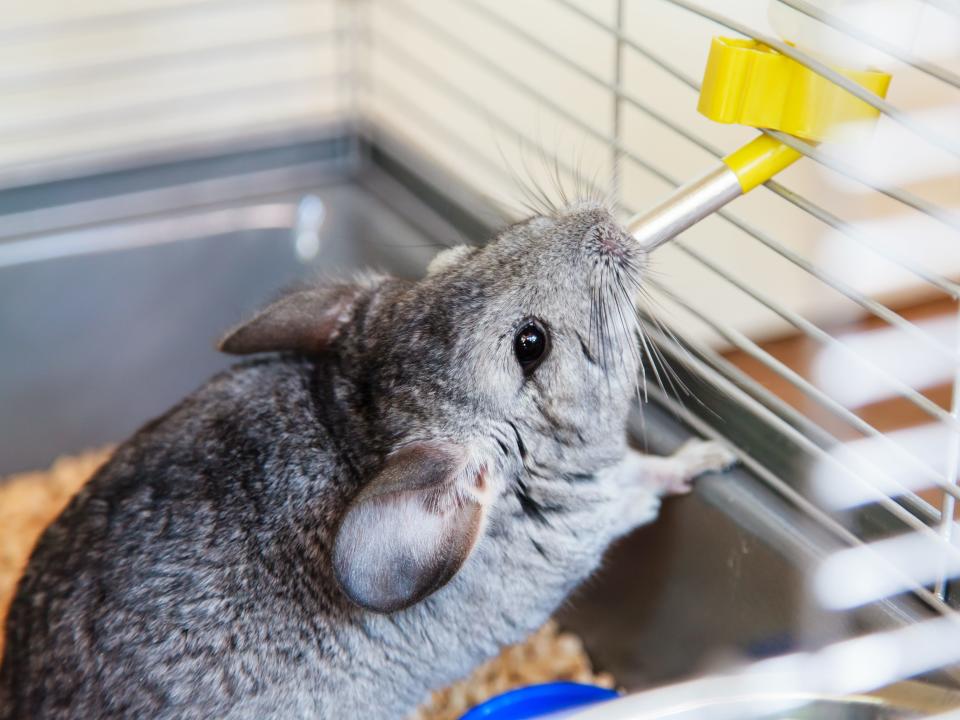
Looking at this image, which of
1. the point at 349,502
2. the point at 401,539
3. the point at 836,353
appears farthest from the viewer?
the point at 836,353

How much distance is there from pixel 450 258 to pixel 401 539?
47 cm

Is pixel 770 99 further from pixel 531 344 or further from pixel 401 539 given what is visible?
pixel 401 539

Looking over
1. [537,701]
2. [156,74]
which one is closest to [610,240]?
[537,701]

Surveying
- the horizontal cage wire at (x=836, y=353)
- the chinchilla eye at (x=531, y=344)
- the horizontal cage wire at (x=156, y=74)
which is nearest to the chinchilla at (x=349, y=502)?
the chinchilla eye at (x=531, y=344)

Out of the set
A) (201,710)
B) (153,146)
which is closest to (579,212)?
(201,710)

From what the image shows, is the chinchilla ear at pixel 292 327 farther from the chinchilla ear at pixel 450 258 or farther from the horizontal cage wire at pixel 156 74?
the horizontal cage wire at pixel 156 74

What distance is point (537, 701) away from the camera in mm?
1532

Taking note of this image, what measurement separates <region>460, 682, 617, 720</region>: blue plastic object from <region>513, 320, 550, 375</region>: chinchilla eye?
445mm

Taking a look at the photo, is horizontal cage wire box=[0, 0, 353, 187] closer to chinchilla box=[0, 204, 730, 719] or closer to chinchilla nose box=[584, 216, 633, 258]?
chinchilla box=[0, 204, 730, 719]

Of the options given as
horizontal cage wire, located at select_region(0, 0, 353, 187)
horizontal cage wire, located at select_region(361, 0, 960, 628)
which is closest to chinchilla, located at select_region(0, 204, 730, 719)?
horizontal cage wire, located at select_region(361, 0, 960, 628)

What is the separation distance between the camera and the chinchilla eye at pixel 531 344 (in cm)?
139

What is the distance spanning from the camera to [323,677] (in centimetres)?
142

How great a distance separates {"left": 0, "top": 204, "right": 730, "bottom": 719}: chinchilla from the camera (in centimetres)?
138

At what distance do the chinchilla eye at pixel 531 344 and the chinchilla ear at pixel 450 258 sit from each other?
0.57 feet
